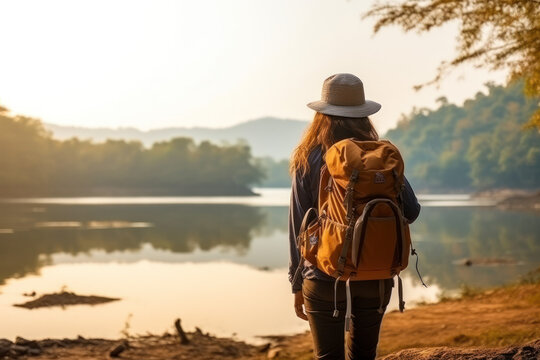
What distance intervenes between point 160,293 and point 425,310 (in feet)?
26.0

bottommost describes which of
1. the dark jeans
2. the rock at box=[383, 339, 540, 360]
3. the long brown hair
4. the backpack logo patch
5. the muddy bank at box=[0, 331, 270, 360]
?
the muddy bank at box=[0, 331, 270, 360]

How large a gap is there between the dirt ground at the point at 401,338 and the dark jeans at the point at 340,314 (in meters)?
4.69

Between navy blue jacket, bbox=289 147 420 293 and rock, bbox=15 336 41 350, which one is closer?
navy blue jacket, bbox=289 147 420 293

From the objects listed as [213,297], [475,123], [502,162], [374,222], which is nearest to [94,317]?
[213,297]

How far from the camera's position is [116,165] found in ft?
381

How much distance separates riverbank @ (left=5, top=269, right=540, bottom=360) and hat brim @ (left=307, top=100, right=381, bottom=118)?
16.2 feet

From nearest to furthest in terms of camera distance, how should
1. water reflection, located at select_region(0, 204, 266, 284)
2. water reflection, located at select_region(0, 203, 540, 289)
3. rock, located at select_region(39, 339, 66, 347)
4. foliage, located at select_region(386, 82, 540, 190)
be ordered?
rock, located at select_region(39, 339, 66, 347) < water reflection, located at select_region(0, 203, 540, 289) < water reflection, located at select_region(0, 204, 266, 284) < foliage, located at select_region(386, 82, 540, 190)

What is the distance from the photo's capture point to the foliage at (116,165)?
9531 centimetres

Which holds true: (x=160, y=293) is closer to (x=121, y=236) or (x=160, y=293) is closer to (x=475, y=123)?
(x=121, y=236)

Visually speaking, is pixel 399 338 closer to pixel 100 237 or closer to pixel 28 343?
pixel 28 343

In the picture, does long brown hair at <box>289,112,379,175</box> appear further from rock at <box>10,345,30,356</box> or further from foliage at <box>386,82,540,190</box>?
foliage at <box>386,82,540,190</box>

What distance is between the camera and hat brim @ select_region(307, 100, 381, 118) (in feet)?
11.8

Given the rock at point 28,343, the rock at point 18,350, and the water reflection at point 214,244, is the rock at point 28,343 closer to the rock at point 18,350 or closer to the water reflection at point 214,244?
the rock at point 18,350

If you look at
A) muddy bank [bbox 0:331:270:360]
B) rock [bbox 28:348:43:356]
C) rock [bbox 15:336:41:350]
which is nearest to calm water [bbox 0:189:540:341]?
muddy bank [bbox 0:331:270:360]
